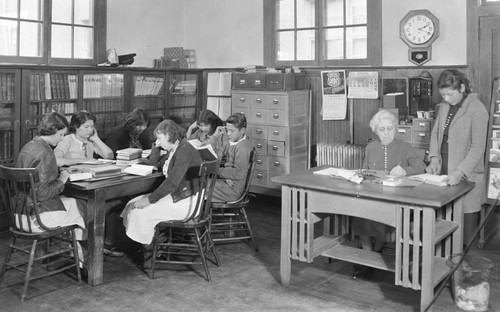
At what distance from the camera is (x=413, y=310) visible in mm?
3902

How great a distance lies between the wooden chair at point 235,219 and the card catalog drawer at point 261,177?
103 centimetres

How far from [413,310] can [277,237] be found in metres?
2.08

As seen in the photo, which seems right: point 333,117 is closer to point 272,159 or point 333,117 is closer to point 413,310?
point 272,159

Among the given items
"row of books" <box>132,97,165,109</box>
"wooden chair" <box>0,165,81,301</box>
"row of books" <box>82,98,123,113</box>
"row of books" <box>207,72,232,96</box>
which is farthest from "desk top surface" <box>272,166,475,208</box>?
"row of books" <box>207,72,232,96</box>

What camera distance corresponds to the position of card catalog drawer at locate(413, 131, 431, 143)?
231 inches

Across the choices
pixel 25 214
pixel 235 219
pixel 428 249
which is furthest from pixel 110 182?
pixel 428 249

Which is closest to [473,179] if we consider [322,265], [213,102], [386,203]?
[386,203]

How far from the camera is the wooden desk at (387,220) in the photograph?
12.0ft

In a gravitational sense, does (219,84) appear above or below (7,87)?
above

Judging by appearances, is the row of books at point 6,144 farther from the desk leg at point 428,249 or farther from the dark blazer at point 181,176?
the desk leg at point 428,249

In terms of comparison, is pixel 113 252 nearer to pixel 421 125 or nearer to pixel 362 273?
pixel 362 273

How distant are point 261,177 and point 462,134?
9.66 ft

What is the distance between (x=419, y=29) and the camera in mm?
6297

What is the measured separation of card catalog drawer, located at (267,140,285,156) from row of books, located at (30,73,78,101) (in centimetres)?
230
